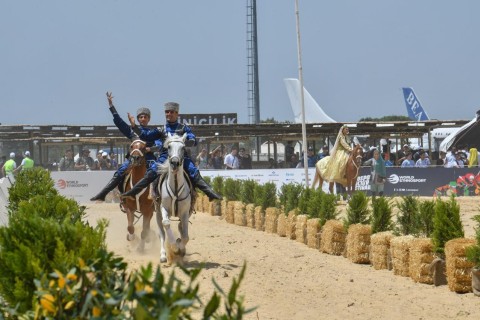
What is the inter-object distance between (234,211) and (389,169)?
896 centimetres

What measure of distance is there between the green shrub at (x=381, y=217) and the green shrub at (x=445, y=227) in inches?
101

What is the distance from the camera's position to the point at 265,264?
53.4ft

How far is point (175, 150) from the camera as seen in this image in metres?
14.7

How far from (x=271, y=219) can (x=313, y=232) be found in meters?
4.27

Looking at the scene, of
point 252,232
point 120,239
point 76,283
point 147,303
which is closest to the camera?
point 147,303

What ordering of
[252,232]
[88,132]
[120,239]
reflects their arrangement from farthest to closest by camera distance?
[88,132] → [252,232] → [120,239]

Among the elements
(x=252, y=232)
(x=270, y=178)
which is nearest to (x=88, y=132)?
(x=270, y=178)

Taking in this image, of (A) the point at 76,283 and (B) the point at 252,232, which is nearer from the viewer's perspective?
(A) the point at 76,283

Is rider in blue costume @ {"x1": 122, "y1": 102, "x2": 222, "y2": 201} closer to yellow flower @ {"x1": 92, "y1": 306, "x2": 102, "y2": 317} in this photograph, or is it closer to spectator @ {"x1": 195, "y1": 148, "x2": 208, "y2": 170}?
yellow flower @ {"x1": 92, "y1": 306, "x2": 102, "y2": 317}

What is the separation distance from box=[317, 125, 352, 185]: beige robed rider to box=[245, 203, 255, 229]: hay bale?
15.4ft

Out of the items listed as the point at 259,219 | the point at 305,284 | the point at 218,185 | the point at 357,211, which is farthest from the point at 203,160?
the point at 305,284

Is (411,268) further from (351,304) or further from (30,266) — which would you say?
(30,266)

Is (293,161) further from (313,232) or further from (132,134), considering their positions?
(132,134)

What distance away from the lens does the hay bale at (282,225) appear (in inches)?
888
